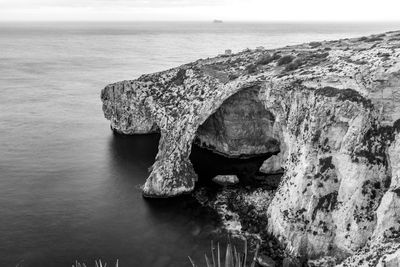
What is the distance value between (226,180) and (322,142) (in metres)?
24.6

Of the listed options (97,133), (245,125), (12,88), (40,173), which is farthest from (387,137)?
(12,88)

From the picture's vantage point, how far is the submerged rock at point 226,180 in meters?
76.6

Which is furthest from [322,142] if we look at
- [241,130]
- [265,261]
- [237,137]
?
[237,137]

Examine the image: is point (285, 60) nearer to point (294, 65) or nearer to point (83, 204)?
point (294, 65)

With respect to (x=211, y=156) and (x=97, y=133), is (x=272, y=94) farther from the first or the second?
(x=97, y=133)

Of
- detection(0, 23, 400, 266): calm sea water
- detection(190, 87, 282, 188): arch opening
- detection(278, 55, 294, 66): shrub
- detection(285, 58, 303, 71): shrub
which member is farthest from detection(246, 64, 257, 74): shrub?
detection(0, 23, 400, 266): calm sea water

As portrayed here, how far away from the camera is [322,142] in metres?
56.2

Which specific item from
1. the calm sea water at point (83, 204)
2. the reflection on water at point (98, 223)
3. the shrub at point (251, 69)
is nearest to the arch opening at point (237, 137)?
the shrub at point (251, 69)

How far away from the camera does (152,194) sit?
2857 inches

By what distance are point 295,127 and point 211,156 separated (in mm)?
30325

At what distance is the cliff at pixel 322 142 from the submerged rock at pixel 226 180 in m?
4.60

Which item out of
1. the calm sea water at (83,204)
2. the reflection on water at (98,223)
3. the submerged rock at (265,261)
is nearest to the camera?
the submerged rock at (265,261)

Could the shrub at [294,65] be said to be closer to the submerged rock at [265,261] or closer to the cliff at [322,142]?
the cliff at [322,142]

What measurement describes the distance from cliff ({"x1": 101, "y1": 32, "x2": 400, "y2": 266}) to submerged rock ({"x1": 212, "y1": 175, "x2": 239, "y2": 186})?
15.1 ft
